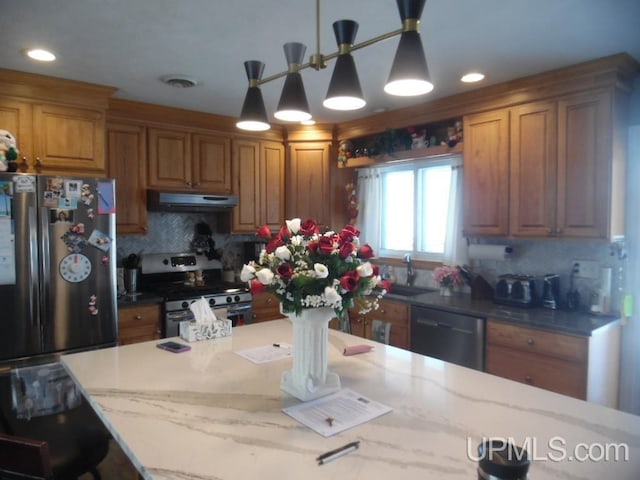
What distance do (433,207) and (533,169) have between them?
1139mm

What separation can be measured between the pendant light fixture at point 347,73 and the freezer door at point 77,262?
1597 millimetres

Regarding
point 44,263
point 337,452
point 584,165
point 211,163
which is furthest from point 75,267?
point 584,165

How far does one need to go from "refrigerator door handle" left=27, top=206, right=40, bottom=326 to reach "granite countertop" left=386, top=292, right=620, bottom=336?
2.53 meters

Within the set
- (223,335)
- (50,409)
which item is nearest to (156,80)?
(223,335)

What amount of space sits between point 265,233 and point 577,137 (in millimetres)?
2219

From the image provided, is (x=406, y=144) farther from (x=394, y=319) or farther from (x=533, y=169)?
(x=394, y=319)

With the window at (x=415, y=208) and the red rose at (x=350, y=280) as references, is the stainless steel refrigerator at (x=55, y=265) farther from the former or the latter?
the window at (x=415, y=208)

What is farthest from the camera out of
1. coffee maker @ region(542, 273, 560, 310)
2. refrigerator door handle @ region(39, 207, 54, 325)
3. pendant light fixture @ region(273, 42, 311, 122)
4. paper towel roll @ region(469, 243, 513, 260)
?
paper towel roll @ region(469, 243, 513, 260)

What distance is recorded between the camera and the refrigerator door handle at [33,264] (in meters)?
2.66

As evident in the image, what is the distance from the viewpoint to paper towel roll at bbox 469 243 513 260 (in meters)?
3.17

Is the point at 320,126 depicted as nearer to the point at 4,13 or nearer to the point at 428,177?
the point at 428,177

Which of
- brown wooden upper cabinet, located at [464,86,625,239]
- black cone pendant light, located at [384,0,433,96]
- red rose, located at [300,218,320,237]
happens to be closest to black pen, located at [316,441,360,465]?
red rose, located at [300,218,320,237]

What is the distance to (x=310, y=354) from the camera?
142 cm

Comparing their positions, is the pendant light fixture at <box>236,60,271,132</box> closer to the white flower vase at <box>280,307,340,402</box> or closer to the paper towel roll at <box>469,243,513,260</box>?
the white flower vase at <box>280,307,340,402</box>
